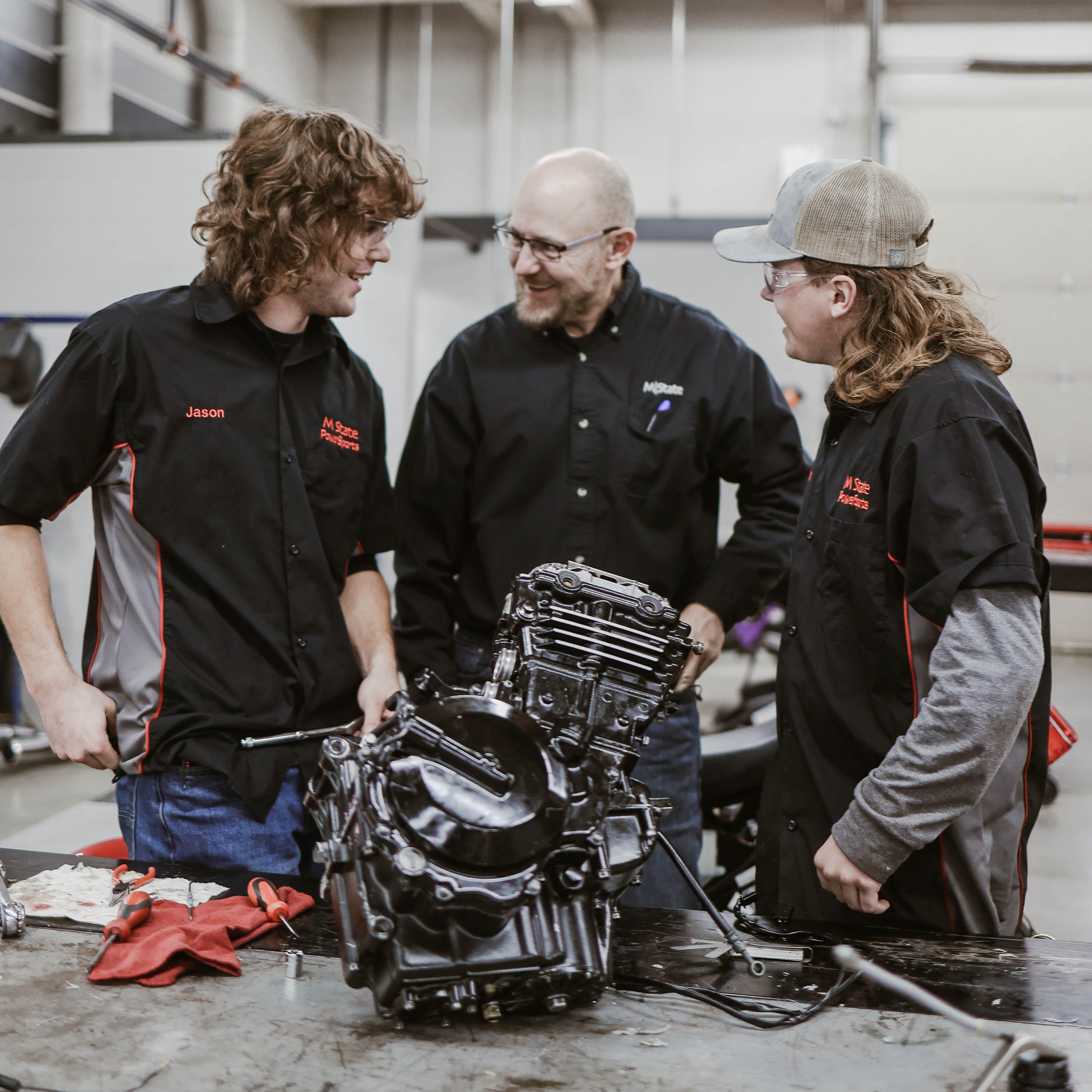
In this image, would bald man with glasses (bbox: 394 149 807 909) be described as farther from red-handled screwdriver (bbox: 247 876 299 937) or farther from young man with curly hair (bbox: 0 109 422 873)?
red-handled screwdriver (bbox: 247 876 299 937)

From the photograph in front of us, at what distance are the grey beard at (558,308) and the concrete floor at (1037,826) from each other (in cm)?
194

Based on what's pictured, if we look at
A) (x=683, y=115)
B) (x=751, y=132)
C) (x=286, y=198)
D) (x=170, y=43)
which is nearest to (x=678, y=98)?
(x=683, y=115)

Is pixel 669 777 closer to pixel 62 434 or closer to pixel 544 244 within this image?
pixel 544 244

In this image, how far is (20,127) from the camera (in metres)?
4.98

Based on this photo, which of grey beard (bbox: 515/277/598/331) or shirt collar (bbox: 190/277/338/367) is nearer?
shirt collar (bbox: 190/277/338/367)

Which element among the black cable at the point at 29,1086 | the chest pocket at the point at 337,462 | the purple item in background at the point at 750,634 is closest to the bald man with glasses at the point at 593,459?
the chest pocket at the point at 337,462

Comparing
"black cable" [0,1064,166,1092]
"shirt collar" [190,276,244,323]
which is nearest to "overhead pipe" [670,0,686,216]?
"shirt collar" [190,276,244,323]

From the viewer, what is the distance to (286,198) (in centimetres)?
166

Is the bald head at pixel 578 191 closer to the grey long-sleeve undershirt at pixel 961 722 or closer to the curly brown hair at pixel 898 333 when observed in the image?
the curly brown hair at pixel 898 333

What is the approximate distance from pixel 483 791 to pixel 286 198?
0.97 meters

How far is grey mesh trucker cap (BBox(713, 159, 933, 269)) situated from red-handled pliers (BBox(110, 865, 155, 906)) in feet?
3.76

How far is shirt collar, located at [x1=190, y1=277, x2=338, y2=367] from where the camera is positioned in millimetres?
1647

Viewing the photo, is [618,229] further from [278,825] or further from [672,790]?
[278,825]

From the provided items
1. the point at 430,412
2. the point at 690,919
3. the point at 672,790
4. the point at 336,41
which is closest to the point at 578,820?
the point at 690,919
